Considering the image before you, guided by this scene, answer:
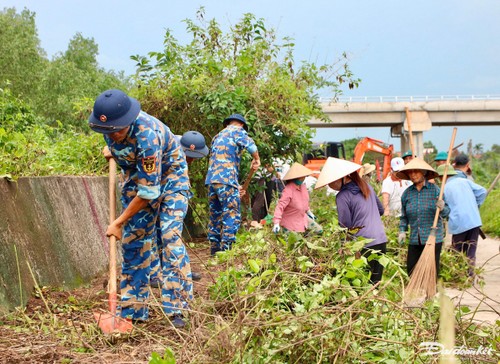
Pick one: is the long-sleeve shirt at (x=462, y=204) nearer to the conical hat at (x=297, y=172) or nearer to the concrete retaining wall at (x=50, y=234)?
the conical hat at (x=297, y=172)

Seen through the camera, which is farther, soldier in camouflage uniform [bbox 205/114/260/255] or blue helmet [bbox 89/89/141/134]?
soldier in camouflage uniform [bbox 205/114/260/255]

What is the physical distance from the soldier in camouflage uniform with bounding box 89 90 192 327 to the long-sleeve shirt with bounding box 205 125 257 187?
299 cm

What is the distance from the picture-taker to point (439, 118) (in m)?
45.9

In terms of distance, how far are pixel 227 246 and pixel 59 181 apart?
239 cm

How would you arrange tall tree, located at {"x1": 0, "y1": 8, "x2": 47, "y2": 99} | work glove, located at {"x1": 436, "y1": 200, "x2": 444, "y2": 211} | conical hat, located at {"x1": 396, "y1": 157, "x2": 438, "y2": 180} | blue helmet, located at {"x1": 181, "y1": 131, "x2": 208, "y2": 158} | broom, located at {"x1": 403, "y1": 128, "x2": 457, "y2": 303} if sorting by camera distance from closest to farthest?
broom, located at {"x1": 403, "y1": 128, "x2": 457, "y2": 303}, work glove, located at {"x1": 436, "y1": 200, "x2": 444, "y2": 211}, conical hat, located at {"x1": 396, "y1": 157, "x2": 438, "y2": 180}, blue helmet, located at {"x1": 181, "y1": 131, "x2": 208, "y2": 158}, tall tree, located at {"x1": 0, "y1": 8, "x2": 47, "y2": 99}

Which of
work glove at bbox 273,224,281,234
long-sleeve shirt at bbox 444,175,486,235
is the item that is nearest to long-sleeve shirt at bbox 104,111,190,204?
work glove at bbox 273,224,281,234

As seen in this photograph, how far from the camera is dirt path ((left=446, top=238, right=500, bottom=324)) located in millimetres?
5120

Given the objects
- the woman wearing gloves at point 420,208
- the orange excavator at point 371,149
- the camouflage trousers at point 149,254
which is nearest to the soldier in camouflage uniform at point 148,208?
the camouflage trousers at point 149,254

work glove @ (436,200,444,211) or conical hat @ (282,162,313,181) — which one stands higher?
conical hat @ (282,162,313,181)

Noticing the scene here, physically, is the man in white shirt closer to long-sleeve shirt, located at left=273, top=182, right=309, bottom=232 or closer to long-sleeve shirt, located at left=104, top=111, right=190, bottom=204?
long-sleeve shirt, located at left=273, top=182, right=309, bottom=232

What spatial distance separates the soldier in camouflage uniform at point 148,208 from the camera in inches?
171

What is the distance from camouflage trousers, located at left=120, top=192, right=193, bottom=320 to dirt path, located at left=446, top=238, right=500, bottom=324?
202cm

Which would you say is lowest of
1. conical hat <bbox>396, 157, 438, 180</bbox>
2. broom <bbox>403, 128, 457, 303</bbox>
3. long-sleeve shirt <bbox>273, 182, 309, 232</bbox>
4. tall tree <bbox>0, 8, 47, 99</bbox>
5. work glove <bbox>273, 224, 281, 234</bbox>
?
broom <bbox>403, 128, 457, 303</bbox>

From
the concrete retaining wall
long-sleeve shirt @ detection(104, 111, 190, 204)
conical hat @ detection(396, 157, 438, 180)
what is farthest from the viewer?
conical hat @ detection(396, 157, 438, 180)
